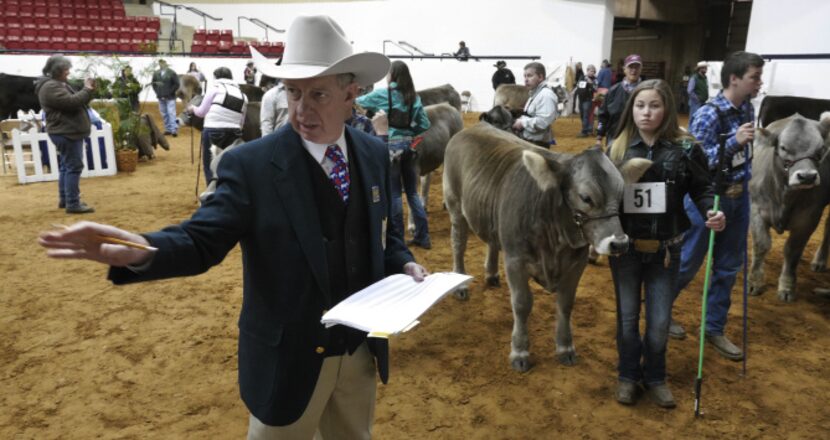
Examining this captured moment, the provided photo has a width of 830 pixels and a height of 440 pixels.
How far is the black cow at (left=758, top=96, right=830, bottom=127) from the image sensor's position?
29.5ft

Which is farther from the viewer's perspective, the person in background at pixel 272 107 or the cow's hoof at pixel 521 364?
the person in background at pixel 272 107

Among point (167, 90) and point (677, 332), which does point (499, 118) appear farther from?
point (167, 90)

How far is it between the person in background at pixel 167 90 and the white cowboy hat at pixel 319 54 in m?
13.2

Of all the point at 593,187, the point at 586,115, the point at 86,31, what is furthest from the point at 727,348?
the point at 86,31

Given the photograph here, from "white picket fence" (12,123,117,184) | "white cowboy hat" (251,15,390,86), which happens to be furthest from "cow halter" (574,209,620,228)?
"white picket fence" (12,123,117,184)

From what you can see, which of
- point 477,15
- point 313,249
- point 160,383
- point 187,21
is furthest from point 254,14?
point 313,249

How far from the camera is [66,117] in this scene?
6.99 metres

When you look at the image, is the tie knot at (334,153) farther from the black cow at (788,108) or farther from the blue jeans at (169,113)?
the blue jeans at (169,113)

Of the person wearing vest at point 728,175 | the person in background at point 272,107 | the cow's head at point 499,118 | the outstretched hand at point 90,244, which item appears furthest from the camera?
the cow's head at point 499,118

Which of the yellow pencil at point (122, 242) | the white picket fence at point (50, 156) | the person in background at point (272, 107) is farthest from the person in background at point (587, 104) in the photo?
the yellow pencil at point (122, 242)

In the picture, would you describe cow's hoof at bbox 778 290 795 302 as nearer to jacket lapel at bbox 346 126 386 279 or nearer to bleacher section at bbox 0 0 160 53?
jacket lapel at bbox 346 126 386 279

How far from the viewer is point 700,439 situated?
304 centimetres

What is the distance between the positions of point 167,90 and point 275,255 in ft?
45.5

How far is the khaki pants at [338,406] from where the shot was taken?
1.75 m
